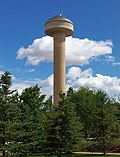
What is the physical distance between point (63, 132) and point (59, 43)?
35182 millimetres

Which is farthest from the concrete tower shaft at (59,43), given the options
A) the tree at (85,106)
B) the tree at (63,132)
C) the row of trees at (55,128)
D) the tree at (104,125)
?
the tree at (63,132)

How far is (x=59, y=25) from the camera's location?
60.8 metres

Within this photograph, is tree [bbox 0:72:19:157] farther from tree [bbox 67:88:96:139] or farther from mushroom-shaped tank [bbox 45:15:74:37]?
mushroom-shaped tank [bbox 45:15:74:37]

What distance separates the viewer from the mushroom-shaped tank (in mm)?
61000

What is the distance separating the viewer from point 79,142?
95.0 feet

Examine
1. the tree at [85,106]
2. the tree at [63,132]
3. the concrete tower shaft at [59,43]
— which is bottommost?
the tree at [63,132]

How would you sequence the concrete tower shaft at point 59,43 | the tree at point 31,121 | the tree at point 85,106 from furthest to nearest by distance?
the concrete tower shaft at point 59,43, the tree at point 85,106, the tree at point 31,121

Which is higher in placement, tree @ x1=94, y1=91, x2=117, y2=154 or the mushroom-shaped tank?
the mushroom-shaped tank

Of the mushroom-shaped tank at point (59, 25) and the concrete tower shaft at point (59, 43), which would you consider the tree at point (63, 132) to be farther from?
the mushroom-shaped tank at point (59, 25)

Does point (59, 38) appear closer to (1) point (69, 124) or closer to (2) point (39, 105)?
(2) point (39, 105)

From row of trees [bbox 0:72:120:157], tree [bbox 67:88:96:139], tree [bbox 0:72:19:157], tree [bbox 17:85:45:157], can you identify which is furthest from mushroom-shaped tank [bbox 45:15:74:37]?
tree [bbox 0:72:19:157]

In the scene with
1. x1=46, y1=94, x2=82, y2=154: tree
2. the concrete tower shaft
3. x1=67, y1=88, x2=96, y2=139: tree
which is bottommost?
x1=46, y1=94, x2=82, y2=154: tree

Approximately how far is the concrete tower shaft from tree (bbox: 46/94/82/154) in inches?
1197

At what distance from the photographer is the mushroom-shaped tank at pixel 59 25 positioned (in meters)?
61.0
